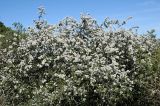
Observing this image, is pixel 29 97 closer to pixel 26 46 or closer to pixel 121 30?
pixel 26 46

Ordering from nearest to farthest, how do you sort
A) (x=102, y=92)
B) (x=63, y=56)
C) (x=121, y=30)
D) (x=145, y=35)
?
(x=102, y=92), (x=63, y=56), (x=121, y=30), (x=145, y=35)

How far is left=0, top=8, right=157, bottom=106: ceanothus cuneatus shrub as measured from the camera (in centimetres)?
994

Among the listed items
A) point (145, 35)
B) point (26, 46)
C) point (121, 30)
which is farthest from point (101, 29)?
point (26, 46)

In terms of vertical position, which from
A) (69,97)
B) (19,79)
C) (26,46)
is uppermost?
(26,46)

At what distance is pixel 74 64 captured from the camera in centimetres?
1059

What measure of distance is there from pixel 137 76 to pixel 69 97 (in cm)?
233

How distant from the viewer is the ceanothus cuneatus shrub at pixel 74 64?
391 inches

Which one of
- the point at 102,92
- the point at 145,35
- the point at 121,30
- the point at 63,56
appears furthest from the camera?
the point at 145,35

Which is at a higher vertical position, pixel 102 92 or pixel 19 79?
pixel 19 79

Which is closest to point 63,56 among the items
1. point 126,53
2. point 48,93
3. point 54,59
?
point 54,59

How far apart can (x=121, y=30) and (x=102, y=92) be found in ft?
8.44

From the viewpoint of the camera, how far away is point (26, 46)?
38.2ft

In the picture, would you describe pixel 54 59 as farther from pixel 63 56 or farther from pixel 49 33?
pixel 49 33

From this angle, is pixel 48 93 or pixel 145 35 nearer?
pixel 48 93
